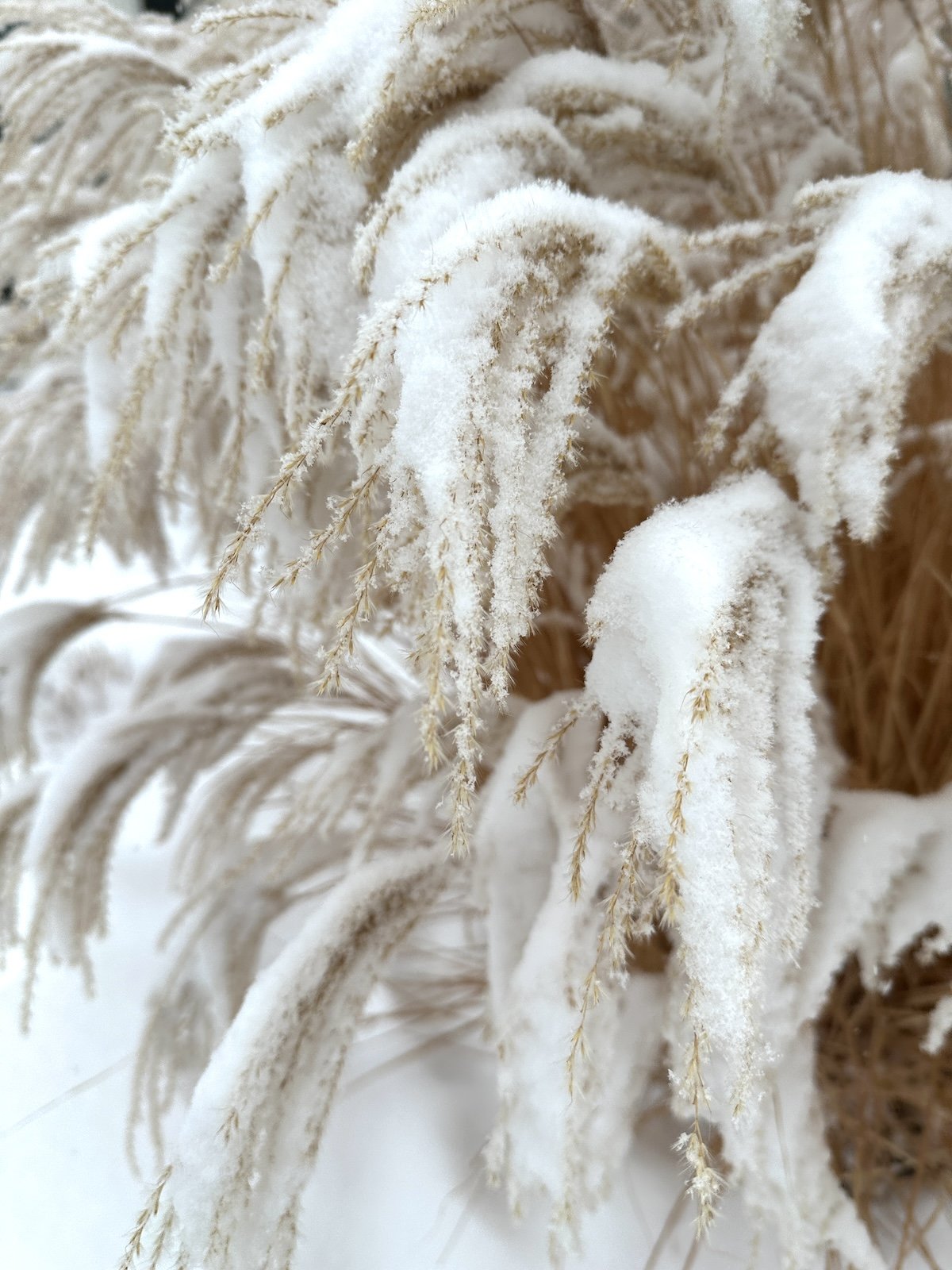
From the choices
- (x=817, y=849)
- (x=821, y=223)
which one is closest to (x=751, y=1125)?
(x=817, y=849)

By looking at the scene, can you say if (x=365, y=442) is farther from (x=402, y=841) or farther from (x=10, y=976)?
(x=10, y=976)

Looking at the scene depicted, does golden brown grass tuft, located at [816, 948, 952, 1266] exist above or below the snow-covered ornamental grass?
below

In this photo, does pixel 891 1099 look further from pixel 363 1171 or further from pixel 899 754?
pixel 363 1171

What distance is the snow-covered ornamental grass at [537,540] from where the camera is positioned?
300mm

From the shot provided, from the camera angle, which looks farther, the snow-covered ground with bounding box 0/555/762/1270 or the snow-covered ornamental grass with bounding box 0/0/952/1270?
the snow-covered ground with bounding box 0/555/762/1270

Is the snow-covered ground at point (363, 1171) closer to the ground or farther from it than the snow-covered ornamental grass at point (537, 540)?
closer to the ground

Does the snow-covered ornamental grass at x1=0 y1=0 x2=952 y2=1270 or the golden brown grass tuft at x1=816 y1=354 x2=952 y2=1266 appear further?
the golden brown grass tuft at x1=816 y1=354 x2=952 y2=1266

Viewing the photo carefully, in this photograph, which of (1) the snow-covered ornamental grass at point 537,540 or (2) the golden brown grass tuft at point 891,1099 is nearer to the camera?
(1) the snow-covered ornamental grass at point 537,540

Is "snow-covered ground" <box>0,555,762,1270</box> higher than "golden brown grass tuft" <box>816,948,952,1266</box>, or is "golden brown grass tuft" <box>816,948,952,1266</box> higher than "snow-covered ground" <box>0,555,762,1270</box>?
"snow-covered ground" <box>0,555,762,1270</box>

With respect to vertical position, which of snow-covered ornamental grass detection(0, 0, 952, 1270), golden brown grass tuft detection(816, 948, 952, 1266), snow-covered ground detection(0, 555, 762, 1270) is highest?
snow-covered ornamental grass detection(0, 0, 952, 1270)

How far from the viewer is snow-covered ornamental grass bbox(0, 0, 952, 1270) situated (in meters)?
0.30

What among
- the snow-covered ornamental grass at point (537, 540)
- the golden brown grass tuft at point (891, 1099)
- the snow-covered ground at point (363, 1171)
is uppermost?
the snow-covered ornamental grass at point (537, 540)

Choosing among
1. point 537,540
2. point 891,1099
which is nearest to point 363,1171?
point 891,1099

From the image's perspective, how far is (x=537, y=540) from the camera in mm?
309
